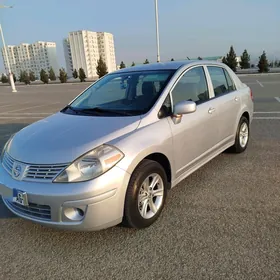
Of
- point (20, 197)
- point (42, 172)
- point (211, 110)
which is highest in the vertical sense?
point (211, 110)

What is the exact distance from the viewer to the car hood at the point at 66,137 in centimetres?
230

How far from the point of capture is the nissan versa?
7.23 feet

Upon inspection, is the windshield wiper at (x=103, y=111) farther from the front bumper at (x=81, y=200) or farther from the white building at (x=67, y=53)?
the white building at (x=67, y=53)

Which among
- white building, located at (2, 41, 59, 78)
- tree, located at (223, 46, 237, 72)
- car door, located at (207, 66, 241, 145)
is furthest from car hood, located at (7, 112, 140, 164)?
white building, located at (2, 41, 59, 78)

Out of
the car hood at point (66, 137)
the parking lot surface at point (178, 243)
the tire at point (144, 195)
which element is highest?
the car hood at point (66, 137)

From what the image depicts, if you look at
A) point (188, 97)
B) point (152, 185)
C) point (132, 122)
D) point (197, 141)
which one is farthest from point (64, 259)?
point (188, 97)

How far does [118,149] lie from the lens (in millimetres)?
2320

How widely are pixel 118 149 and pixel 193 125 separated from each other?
1.21 meters

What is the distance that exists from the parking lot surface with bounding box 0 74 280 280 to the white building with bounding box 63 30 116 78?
73804 mm

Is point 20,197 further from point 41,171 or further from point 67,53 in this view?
point 67,53

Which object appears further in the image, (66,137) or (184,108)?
(184,108)

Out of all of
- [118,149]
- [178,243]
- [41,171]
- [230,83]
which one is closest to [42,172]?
[41,171]

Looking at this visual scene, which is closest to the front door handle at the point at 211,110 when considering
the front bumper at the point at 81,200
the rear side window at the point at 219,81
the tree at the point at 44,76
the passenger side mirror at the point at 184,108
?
the rear side window at the point at 219,81

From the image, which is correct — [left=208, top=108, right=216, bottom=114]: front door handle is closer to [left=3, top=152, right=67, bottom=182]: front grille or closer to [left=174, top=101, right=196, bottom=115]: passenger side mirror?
[left=174, top=101, right=196, bottom=115]: passenger side mirror
